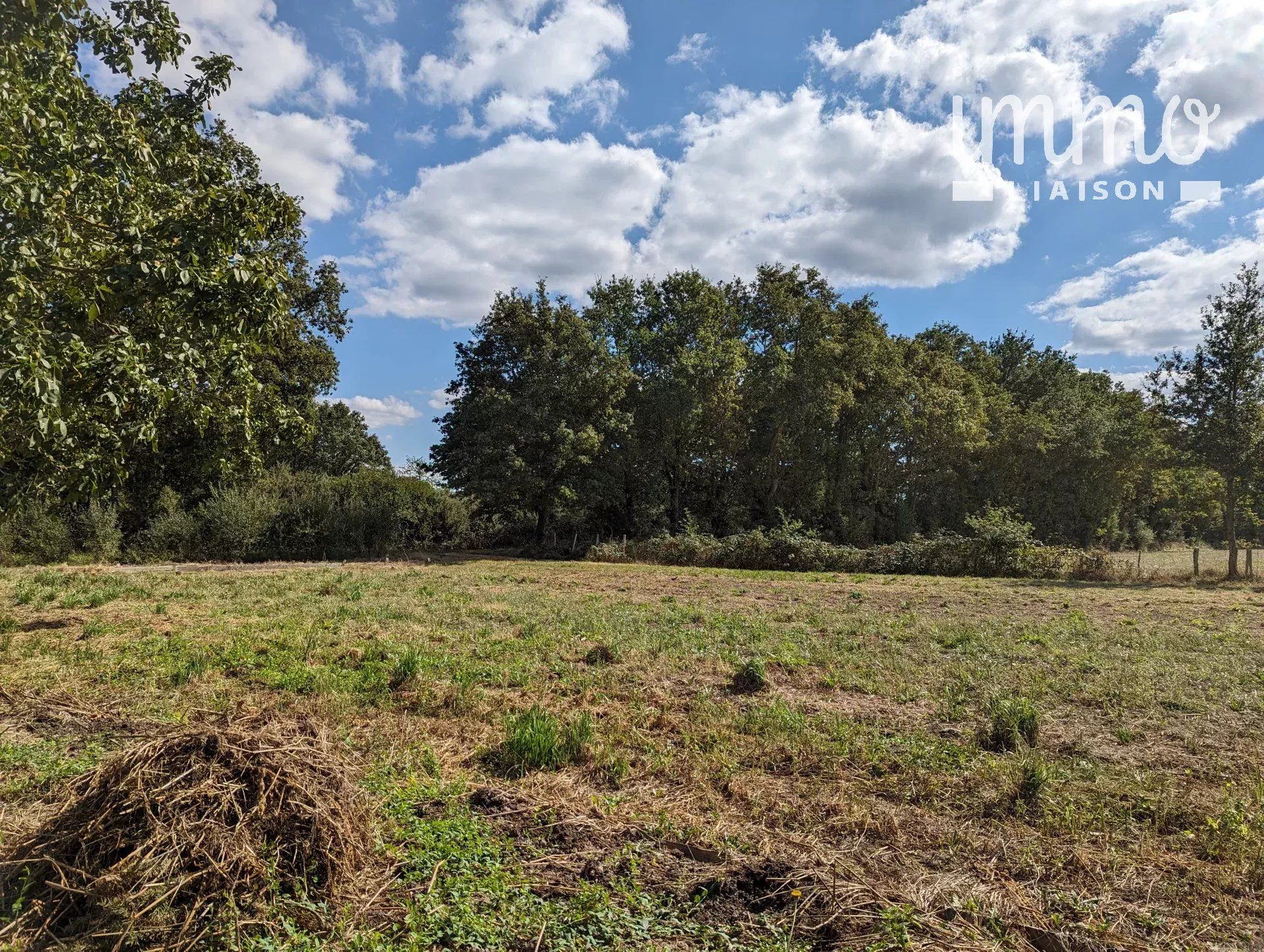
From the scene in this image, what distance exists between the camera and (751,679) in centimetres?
762

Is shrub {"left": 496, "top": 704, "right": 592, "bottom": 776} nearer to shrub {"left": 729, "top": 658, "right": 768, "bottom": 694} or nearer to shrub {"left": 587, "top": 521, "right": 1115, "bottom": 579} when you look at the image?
shrub {"left": 729, "top": 658, "right": 768, "bottom": 694}

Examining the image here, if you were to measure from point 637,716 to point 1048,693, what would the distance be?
4802 mm

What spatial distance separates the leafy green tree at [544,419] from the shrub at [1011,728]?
21.9m

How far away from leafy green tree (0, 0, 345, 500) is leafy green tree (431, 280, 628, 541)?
17.8 meters

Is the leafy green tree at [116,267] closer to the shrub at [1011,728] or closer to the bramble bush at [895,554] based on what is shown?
the shrub at [1011,728]

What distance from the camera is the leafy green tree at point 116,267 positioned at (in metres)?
5.54

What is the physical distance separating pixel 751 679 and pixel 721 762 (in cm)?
236

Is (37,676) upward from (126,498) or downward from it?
downward

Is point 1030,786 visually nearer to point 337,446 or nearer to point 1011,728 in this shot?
point 1011,728

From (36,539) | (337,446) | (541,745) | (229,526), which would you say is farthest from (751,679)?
(337,446)

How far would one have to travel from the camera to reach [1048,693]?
746 cm

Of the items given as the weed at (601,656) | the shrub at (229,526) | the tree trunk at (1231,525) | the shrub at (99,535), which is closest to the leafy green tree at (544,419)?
the shrub at (229,526)

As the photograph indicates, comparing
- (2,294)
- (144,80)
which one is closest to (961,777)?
(2,294)

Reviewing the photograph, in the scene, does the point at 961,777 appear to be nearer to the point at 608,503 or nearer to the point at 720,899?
the point at 720,899
